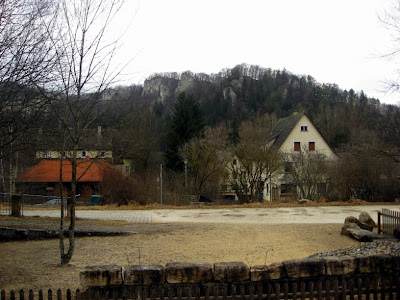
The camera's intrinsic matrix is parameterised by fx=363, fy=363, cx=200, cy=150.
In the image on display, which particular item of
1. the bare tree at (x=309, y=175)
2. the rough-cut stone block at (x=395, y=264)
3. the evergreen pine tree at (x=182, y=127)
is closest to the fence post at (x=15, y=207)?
the rough-cut stone block at (x=395, y=264)

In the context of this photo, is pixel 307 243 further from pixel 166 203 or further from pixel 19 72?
pixel 166 203

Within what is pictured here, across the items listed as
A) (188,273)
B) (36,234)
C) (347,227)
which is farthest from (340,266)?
(36,234)

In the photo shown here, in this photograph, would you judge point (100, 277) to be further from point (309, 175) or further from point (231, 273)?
point (309, 175)

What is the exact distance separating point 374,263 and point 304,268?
1240 millimetres

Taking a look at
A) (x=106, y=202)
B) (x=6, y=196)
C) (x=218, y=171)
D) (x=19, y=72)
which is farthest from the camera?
(x=218, y=171)

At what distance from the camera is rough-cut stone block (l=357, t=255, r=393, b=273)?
589 centimetres

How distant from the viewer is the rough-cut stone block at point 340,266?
5755 mm

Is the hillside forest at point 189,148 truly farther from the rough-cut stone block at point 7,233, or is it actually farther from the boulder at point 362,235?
the boulder at point 362,235

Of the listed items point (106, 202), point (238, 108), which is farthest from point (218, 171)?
point (238, 108)

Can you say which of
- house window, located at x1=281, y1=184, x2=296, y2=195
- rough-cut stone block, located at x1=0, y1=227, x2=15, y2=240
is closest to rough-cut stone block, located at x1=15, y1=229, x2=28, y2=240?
rough-cut stone block, located at x1=0, y1=227, x2=15, y2=240

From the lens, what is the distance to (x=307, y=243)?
11.0 m

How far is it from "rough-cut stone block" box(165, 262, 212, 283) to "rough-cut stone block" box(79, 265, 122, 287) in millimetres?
739

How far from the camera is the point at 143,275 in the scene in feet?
17.6

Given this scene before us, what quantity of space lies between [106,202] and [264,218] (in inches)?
441
